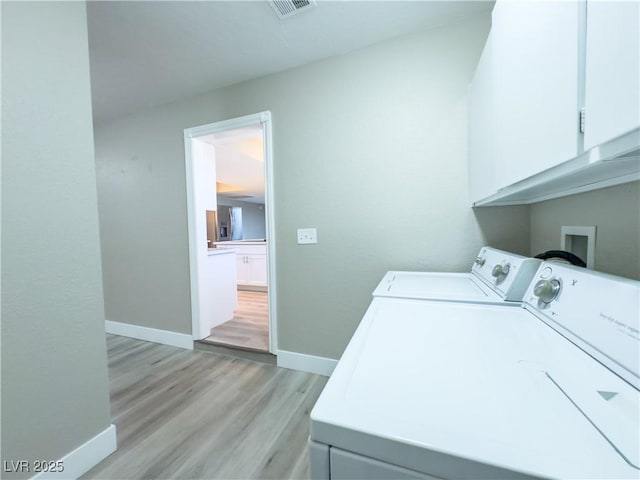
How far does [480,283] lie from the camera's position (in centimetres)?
129

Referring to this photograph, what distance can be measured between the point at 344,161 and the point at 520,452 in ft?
5.86

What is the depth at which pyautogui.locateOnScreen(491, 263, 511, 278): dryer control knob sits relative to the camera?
3.52 feet

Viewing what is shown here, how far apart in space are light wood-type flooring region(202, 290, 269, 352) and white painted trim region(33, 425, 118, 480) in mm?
1087

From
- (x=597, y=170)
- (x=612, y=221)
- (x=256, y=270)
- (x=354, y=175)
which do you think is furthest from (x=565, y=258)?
(x=256, y=270)

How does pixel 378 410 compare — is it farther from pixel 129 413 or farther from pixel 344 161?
pixel 129 413

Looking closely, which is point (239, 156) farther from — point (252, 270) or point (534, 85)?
point (534, 85)

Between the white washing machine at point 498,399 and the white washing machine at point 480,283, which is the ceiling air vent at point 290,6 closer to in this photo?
the white washing machine at point 480,283

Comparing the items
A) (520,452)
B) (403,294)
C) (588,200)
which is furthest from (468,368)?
(588,200)

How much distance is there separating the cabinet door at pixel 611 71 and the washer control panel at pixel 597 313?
31 centimetres

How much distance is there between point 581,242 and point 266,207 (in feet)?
6.18

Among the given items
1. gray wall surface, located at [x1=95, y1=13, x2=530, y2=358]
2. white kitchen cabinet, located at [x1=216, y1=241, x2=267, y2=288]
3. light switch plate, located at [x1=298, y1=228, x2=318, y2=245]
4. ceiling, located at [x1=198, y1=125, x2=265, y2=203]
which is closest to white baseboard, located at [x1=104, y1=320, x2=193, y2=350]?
gray wall surface, located at [x1=95, y1=13, x2=530, y2=358]

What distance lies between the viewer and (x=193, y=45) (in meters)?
1.75

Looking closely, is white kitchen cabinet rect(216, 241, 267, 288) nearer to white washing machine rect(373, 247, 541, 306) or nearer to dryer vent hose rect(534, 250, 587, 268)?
white washing machine rect(373, 247, 541, 306)

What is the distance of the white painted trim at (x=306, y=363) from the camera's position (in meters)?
2.02
